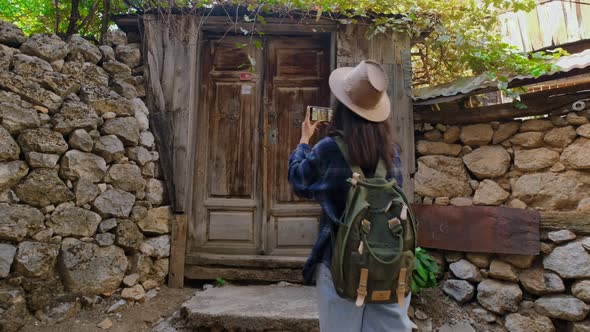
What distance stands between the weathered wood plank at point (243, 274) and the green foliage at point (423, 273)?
39.5 inches

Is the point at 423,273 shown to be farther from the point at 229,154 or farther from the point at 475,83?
the point at 229,154

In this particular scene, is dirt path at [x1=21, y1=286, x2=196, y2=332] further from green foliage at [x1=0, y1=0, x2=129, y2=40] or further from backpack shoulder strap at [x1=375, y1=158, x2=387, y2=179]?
green foliage at [x1=0, y1=0, x2=129, y2=40]

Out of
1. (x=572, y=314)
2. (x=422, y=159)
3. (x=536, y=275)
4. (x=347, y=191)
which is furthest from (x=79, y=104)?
(x=572, y=314)

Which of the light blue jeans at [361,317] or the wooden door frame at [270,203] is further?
the wooden door frame at [270,203]

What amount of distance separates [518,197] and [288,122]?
2.18m

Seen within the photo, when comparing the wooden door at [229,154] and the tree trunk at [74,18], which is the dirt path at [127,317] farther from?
the tree trunk at [74,18]

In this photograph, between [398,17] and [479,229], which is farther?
[398,17]

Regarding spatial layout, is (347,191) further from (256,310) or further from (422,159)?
(422,159)

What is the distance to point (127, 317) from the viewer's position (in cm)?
276

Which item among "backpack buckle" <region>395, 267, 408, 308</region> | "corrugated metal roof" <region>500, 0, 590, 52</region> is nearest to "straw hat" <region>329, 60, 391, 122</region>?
"backpack buckle" <region>395, 267, 408, 308</region>

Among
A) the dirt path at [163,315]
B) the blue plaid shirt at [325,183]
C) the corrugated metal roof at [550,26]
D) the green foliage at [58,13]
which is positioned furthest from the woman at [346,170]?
the corrugated metal roof at [550,26]

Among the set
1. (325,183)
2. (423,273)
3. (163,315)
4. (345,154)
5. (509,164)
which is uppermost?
(509,164)

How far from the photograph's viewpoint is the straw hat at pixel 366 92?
147cm

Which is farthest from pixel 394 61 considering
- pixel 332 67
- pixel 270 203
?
pixel 270 203
